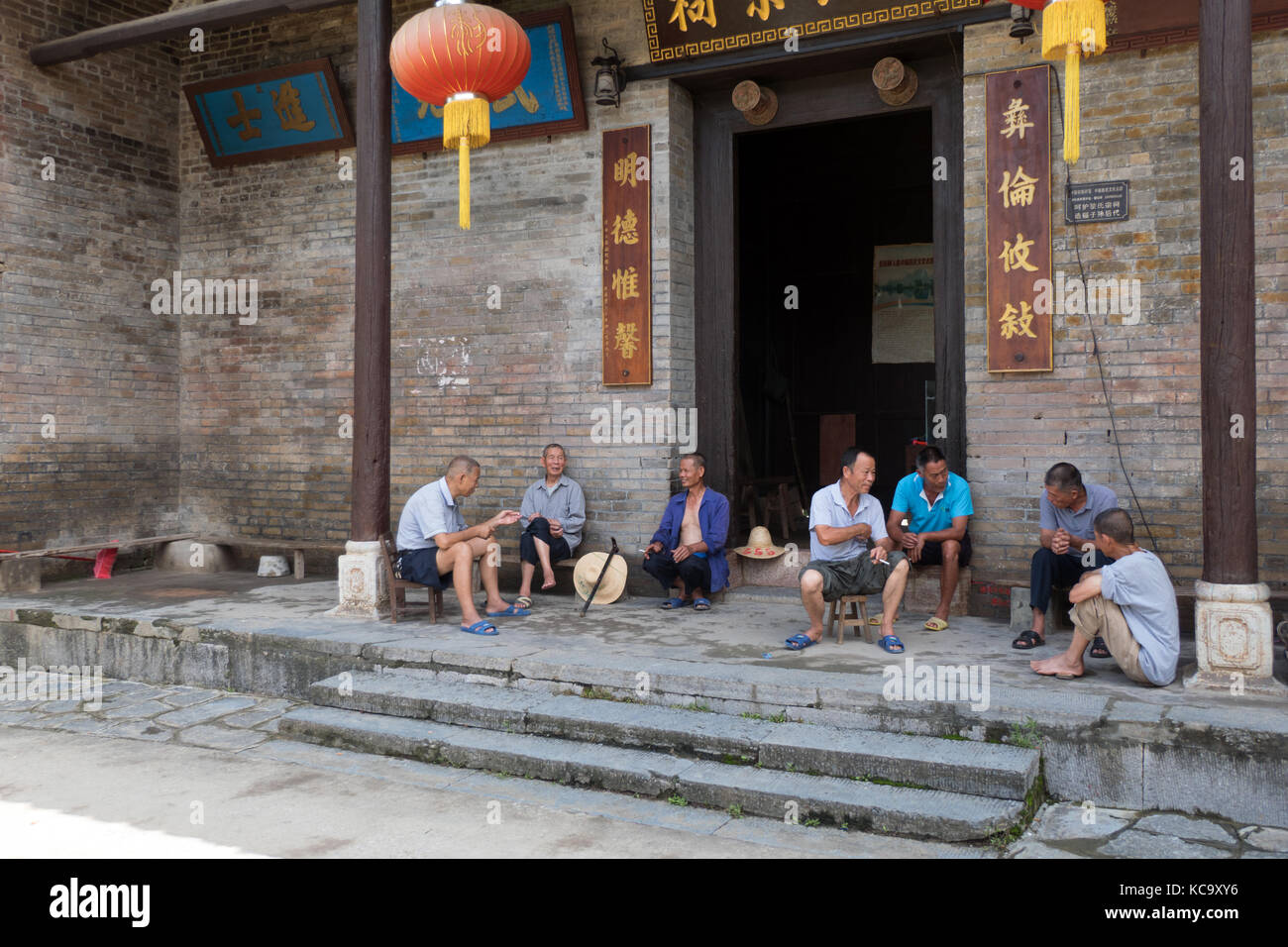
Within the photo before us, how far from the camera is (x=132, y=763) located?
5.01 meters

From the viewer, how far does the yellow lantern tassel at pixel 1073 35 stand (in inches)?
185

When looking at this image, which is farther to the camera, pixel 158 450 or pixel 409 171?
pixel 158 450

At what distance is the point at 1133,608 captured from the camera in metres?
4.64

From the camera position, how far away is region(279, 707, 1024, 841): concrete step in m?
3.97

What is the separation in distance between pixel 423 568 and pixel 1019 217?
420cm

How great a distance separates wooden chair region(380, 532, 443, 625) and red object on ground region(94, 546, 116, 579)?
3286 mm

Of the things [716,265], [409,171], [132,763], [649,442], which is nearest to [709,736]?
[132,763]

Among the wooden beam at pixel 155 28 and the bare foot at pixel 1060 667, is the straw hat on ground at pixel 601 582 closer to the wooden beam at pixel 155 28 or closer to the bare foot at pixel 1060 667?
the bare foot at pixel 1060 667

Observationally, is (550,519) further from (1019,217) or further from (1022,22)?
(1022,22)

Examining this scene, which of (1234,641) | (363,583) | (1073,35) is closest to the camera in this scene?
(1234,641)

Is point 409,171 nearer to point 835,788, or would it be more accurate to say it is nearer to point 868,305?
point 868,305

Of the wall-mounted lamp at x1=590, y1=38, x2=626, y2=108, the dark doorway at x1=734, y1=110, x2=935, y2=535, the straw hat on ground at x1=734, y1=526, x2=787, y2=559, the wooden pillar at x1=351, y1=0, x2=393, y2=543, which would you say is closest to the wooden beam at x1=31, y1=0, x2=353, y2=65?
the wooden pillar at x1=351, y1=0, x2=393, y2=543

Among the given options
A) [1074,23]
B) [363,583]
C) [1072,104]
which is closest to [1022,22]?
[1074,23]

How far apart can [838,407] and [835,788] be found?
7.11 m
